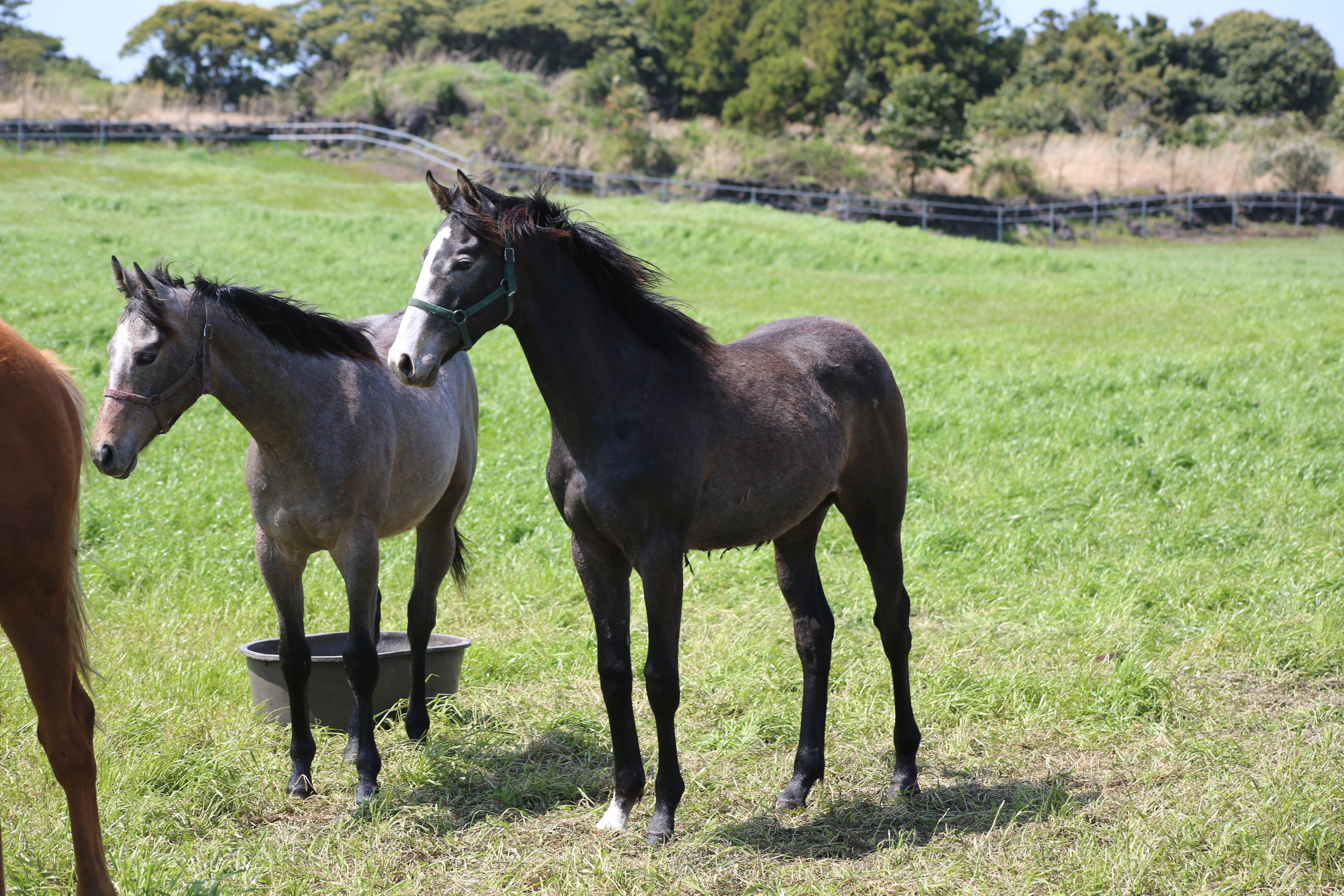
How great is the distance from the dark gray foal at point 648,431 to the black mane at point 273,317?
3.61 feet

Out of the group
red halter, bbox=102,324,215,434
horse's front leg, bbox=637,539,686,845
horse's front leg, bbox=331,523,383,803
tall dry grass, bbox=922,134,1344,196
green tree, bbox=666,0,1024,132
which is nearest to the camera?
horse's front leg, bbox=637,539,686,845

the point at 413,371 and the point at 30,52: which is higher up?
the point at 30,52

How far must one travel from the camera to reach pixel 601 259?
3.70 metres

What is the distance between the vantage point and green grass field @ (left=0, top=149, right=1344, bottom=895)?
3.53 metres

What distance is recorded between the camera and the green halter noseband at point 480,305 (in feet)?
11.0

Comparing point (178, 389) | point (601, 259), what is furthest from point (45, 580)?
point (601, 259)

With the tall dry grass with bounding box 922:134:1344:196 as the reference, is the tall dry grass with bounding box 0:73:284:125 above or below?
above

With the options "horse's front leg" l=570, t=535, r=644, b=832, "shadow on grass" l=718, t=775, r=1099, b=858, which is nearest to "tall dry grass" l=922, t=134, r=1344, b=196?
"shadow on grass" l=718, t=775, r=1099, b=858

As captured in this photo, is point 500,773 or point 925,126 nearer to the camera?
point 500,773

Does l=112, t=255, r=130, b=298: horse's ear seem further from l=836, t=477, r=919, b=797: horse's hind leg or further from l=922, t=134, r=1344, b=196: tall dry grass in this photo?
l=922, t=134, r=1344, b=196: tall dry grass

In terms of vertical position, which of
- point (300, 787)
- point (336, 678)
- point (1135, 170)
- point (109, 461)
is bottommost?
point (300, 787)

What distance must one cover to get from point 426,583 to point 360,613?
0.78 m

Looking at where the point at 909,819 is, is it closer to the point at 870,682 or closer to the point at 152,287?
the point at 870,682

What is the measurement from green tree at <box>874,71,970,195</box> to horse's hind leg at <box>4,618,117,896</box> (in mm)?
31277
